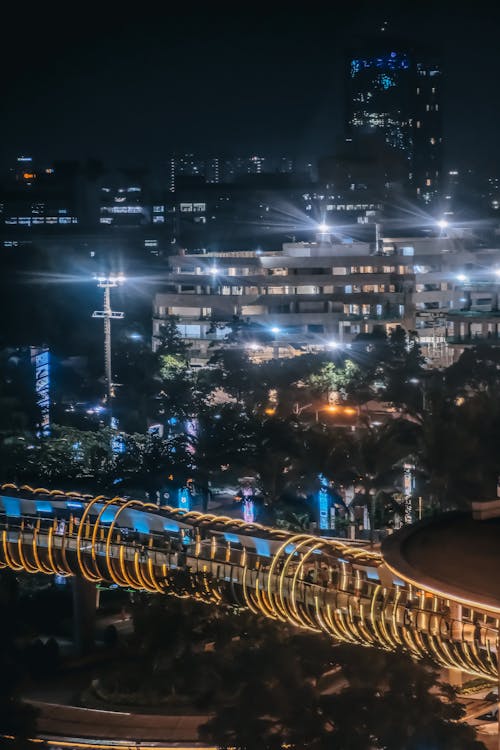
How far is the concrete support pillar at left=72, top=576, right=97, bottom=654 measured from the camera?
14.0 m

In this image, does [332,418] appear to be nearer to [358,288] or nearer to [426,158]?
[358,288]

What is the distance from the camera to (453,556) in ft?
25.8

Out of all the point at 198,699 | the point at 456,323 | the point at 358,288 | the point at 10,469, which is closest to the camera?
the point at 198,699

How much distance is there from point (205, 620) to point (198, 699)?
762 millimetres

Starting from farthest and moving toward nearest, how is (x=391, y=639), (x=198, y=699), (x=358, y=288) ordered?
(x=358, y=288) < (x=198, y=699) < (x=391, y=639)

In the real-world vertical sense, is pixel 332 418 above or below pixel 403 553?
below

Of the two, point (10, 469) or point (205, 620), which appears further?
point (10, 469)

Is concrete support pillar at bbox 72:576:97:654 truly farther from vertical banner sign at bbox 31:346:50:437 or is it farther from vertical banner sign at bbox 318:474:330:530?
vertical banner sign at bbox 31:346:50:437

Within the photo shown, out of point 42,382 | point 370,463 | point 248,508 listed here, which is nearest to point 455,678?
point 370,463

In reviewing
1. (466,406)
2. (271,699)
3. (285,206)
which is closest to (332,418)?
(466,406)

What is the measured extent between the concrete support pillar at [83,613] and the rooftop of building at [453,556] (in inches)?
250

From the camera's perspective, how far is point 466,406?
1944 cm

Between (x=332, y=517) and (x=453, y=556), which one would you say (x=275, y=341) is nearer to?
(x=332, y=517)

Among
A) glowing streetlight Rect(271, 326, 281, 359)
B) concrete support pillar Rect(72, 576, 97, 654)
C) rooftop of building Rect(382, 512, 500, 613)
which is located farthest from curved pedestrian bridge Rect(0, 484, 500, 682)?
glowing streetlight Rect(271, 326, 281, 359)
